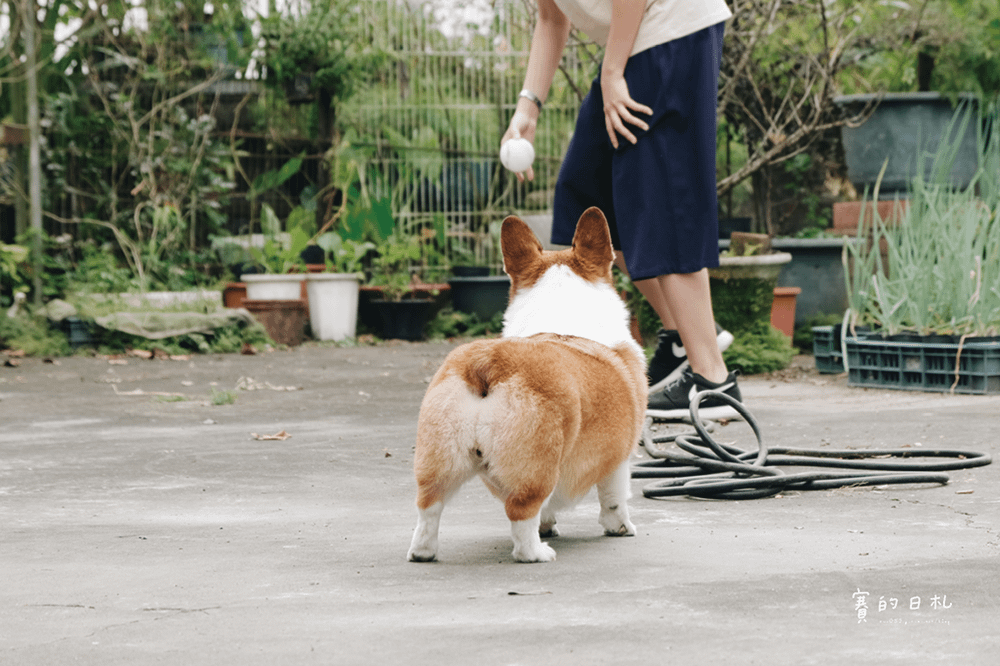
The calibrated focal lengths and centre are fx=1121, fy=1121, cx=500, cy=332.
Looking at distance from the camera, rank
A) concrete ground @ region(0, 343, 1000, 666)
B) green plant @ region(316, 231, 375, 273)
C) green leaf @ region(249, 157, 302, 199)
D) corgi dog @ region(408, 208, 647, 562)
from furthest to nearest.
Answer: green leaf @ region(249, 157, 302, 199), green plant @ region(316, 231, 375, 273), corgi dog @ region(408, 208, 647, 562), concrete ground @ region(0, 343, 1000, 666)

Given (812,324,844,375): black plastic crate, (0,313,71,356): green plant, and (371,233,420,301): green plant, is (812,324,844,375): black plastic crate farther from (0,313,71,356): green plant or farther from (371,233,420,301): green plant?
(0,313,71,356): green plant

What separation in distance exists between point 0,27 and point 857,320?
7.07m

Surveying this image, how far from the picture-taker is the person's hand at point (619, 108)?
365 cm

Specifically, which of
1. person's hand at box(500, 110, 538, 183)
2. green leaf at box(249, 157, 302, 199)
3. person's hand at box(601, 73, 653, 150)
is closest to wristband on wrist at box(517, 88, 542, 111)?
person's hand at box(500, 110, 538, 183)

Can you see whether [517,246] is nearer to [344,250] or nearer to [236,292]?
[344,250]

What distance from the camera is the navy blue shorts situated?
3.69 m

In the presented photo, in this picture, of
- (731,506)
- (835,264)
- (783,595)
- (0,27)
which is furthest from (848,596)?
(0,27)

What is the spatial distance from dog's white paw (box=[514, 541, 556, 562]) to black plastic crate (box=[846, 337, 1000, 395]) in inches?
125

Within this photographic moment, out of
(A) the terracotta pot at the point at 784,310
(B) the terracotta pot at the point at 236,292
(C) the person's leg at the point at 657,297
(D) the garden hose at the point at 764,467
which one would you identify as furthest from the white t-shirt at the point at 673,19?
(B) the terracotta pot at the point at 236,292

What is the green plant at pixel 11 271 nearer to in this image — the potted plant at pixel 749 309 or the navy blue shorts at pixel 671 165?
the potted plant at pixel 749 309

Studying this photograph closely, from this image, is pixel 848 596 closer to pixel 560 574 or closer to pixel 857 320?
pixel 560 574

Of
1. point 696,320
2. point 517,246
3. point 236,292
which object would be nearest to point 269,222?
point 236,292

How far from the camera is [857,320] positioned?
5.43m

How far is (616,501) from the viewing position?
7.86 feet
